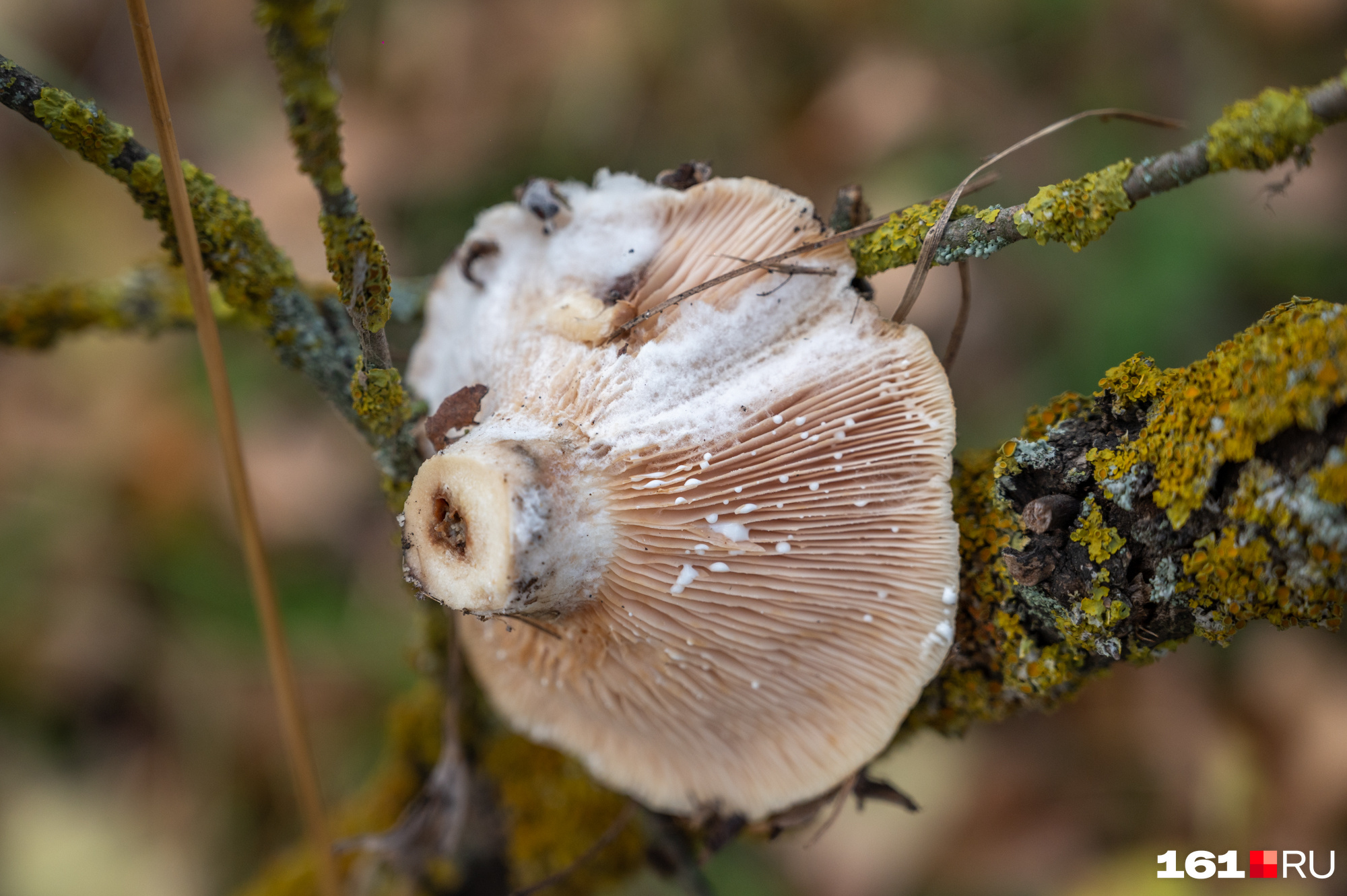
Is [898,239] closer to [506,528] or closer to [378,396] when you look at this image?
[506,528]

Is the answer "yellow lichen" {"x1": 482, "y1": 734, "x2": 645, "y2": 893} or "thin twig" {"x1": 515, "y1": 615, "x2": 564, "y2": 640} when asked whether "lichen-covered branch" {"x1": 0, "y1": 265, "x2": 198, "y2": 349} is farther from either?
→ "yellow lichen" {"x1": 482, "y1": 734, "x2": 645, "y2": 893}

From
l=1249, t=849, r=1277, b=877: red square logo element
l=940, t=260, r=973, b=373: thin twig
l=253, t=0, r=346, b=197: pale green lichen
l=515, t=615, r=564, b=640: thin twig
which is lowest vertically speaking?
l=1249, t=849, r=1277, b=877: red square logo element

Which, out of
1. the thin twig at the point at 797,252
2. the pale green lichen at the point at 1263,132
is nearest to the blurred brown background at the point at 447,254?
the thin twig at the point at 797,252

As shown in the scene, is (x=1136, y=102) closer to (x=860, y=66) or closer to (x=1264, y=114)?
(x=860, y=66)

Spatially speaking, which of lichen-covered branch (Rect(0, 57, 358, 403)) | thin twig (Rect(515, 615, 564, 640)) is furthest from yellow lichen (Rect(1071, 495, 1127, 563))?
lichen-covered branch (Rect(0, 57, 358, 403))

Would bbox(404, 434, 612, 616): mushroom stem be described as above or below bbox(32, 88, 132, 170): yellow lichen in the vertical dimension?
below

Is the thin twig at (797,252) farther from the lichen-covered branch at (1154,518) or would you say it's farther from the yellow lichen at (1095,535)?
the yellow lichen at (1095,535)

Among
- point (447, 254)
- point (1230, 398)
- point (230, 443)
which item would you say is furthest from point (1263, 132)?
point (447, 254)
